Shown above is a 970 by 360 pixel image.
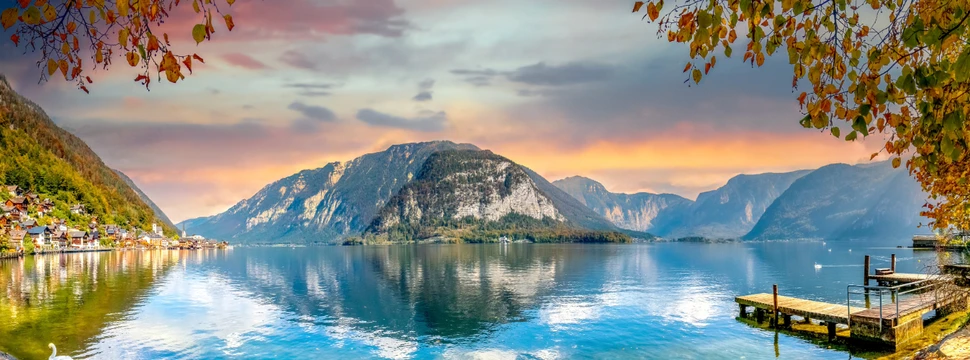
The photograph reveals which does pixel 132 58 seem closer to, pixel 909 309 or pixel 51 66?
pixel 51 66

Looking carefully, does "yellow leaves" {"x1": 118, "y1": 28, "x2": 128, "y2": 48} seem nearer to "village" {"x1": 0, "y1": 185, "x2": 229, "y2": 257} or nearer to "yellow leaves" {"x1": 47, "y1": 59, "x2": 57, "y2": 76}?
"yellow leaves" {"x1": 47, "y1": 59, "x2": 57, "y2": 76}

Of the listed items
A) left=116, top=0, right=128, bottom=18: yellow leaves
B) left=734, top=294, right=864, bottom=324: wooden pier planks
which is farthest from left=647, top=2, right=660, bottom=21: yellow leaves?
left=734, top=294, right=864, bottom=324: wooden pier planks

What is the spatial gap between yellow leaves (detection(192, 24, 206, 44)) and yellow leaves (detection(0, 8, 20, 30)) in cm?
128

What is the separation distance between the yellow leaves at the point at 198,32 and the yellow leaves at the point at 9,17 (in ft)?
4.20

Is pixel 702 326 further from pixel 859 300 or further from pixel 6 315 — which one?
pixel 6 315

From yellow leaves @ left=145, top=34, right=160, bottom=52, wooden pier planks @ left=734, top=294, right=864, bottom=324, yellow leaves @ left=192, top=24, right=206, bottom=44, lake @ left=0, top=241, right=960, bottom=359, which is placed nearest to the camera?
yellow leaves @ left=192, top=24, right=206, bottom=44

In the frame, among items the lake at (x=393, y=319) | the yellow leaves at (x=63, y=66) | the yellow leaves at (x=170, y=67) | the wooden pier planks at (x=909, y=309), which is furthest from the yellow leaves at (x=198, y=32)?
the wooden pier planks at (x=909, y=309)

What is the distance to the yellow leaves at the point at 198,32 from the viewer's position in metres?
4.44

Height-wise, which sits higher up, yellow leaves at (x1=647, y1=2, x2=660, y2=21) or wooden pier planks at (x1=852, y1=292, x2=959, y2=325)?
yellow leaves at (x1=647, y1=2, x2=660, y2=21)

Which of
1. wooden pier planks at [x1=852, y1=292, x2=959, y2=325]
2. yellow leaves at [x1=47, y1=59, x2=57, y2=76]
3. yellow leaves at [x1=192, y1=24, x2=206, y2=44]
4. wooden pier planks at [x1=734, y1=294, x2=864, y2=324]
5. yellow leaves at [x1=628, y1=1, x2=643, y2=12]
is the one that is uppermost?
yellow leaves at [x1=628, y1=1, x2=643, y2=12]

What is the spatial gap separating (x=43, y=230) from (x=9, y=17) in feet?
610

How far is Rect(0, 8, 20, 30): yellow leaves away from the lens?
13.9 ft

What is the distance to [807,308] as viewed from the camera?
35875 mm

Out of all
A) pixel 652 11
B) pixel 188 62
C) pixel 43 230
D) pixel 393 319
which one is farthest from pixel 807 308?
pixel 43 230
